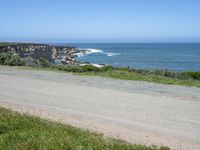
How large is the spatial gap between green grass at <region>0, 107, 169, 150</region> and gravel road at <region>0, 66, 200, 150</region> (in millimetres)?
791

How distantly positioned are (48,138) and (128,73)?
14381 millimetres

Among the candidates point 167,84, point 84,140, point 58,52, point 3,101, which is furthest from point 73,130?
point 58,52

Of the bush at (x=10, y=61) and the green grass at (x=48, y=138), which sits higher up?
the green grass at (x=48, y=138)

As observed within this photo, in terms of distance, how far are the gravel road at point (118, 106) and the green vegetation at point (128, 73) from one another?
155 cm

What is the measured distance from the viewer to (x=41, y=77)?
60.9 ft

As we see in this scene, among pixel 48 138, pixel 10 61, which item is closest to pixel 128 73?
pixel 10 61

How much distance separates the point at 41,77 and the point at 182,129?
35.9 feet

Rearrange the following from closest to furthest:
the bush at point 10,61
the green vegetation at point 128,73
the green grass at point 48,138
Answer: the green grass at point 48,138, the green vegetation at point 128,73, the bush at point 10,61

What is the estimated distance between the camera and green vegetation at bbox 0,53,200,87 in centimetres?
1809

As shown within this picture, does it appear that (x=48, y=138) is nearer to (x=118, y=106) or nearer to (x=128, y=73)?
(x=118, y=106)

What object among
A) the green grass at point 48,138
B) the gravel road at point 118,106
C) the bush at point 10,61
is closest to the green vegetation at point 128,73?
the bush at point 10,61

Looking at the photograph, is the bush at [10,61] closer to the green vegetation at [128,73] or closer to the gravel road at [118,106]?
the green vegetation at [128,73]

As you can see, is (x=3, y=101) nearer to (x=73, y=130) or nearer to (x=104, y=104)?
(x=104, y=104)

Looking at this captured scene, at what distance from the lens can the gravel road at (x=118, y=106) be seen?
27.4 feet
